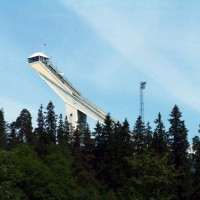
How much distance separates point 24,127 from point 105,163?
71.6 ft

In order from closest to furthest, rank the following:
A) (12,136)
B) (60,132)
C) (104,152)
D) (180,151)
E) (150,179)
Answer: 1. (150,179)
2. (180,151)
3. (104,152)
4. (60,132)
5. (12,136)

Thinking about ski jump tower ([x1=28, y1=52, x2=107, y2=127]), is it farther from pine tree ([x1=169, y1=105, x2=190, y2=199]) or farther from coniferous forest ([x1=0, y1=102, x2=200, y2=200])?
pine tree ([x1=169, y1=105, x2=190, y2=199])

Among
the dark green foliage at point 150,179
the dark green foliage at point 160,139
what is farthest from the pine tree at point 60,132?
the dark green foliage at point 150,179

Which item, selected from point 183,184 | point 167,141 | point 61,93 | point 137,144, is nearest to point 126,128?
point 137,144

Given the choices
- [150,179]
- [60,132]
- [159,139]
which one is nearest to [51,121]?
[60,132]

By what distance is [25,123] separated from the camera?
86.1 meters

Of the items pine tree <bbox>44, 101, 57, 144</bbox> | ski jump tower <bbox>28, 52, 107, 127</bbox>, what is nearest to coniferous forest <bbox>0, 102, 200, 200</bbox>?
pine tree <bbox>44, 101, 57, 144</bbox>

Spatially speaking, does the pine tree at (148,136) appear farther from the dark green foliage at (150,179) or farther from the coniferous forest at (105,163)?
the dark green foliage at (150,179)

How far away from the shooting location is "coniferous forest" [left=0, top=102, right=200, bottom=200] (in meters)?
48.6

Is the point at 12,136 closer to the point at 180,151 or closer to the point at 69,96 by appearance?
the point at 69,96

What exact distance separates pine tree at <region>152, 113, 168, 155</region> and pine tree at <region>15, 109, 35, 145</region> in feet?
65.4

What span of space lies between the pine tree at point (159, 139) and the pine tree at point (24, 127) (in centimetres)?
1993

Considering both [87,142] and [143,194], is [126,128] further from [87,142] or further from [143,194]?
[143,194]

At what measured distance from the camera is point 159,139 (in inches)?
2638
